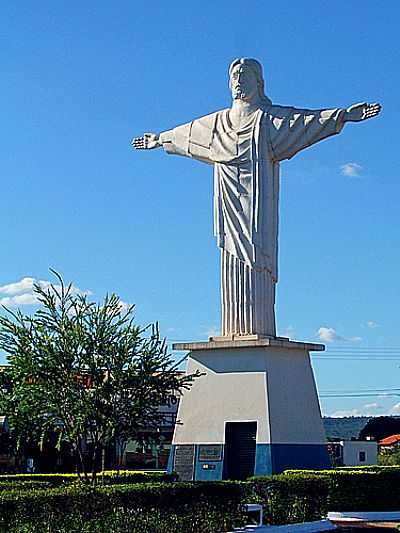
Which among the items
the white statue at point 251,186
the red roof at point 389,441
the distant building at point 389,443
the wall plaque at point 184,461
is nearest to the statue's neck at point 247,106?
the white statue at point 251,186

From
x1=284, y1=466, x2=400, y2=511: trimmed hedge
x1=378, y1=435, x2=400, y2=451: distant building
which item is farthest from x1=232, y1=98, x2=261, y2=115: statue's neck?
x1=378, y1=435, x2=400, y2=451: distant building

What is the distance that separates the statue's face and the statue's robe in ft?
1.64

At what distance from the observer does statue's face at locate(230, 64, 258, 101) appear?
81.9 ft

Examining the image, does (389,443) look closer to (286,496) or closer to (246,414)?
(246,414)

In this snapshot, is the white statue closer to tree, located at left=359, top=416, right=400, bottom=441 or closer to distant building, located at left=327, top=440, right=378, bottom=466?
distant building, located at left=327, top=440, right=378, bottom=466

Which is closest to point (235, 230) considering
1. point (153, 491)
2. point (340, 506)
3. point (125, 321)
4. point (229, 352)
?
point (229, 352)

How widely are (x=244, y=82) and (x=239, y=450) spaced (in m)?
8.95

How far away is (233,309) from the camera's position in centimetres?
2466

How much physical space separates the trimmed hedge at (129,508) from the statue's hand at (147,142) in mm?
11123

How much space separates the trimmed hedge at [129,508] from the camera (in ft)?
52.7

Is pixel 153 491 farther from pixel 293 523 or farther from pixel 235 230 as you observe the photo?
pixel 235 230

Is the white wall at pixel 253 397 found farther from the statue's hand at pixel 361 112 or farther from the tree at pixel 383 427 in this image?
the tree at pixel 383 427

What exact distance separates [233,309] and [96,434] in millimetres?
6098

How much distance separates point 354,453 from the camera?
130 ft
